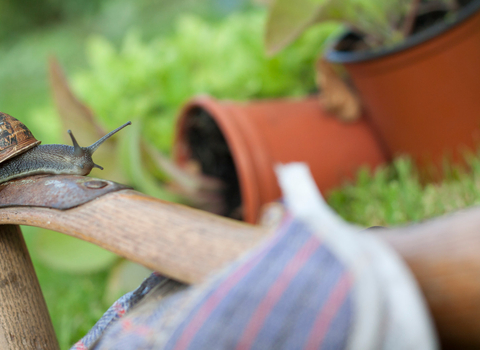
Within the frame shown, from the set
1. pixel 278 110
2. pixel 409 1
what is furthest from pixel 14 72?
pixel 409 1

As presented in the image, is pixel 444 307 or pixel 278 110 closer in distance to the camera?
pixel 444 307

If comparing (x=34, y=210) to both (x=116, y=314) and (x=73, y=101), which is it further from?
(x=73, y=101)

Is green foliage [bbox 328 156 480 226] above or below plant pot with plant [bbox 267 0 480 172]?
below

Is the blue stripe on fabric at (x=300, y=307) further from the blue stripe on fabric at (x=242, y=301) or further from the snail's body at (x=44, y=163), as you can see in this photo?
the snail's body at (x=44, y=163)

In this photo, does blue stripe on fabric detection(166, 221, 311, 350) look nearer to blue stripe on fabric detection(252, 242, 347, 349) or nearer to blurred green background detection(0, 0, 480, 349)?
blue stripe on fabric detection(252, 242, 347, 349)

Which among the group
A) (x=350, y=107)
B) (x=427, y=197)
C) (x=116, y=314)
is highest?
(x=116, y=314)

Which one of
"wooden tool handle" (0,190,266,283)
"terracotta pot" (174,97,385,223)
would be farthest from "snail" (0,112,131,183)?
"terracotta pot" (174,97,385,223)
